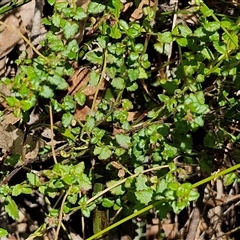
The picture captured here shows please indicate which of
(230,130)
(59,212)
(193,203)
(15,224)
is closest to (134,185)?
(59,212)

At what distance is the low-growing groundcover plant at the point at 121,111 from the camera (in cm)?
158

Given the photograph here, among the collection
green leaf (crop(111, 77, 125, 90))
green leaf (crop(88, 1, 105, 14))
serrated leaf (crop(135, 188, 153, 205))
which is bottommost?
serrated leaf (crop(135, 188, 153, 205))

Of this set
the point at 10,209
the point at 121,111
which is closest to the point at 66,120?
the point at 121,111

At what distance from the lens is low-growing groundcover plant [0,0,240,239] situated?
158cm

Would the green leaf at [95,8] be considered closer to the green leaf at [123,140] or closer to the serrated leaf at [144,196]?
the green leaf at [123,140]

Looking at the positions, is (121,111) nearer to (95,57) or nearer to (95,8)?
(95,57)

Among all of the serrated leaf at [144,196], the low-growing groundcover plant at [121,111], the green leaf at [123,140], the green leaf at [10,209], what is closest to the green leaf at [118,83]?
Answer: the low-growing groundcover plant at [121,111]

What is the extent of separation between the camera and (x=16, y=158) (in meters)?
1.75

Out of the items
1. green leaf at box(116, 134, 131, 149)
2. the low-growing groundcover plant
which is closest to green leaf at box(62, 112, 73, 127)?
the low-growing groundcover plant

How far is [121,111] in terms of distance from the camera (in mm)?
1700

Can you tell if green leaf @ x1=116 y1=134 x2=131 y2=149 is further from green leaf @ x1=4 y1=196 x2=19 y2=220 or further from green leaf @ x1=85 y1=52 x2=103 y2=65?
green leaf @ x1=4 y1=196 x2=19 y2=220

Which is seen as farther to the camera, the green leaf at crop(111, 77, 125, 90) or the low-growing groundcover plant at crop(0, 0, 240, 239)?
the green leaf at crop(111, 77, 125, 90)

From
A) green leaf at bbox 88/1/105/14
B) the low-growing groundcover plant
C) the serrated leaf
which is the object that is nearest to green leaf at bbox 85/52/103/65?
the low-growing groundcover plant

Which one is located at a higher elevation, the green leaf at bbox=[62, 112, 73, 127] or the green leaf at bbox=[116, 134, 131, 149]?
the green leaf at bbox=[62, 112, 73, 127]
